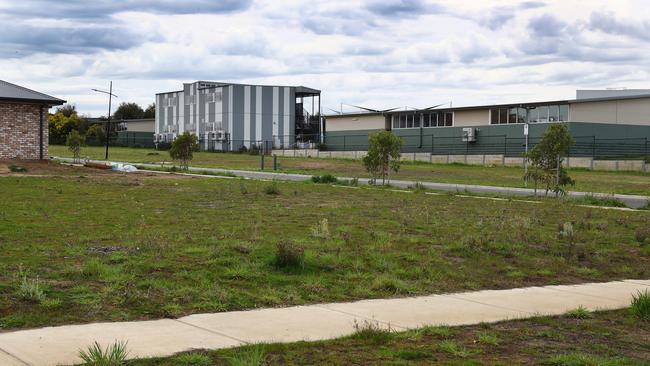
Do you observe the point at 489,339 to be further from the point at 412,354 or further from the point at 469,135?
the point at 469,135

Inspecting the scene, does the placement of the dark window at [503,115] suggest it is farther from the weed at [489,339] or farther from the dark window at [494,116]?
the weed at [489,339]

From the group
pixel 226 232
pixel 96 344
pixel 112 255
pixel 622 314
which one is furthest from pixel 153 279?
pixel 622 314

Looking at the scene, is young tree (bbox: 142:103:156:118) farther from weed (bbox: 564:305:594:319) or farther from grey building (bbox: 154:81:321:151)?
weed (bbox: 564:305:594:319)

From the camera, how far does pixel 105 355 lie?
5984 mm

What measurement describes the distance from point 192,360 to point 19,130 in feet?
118

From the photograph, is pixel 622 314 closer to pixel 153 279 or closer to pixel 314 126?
pixel 153 279

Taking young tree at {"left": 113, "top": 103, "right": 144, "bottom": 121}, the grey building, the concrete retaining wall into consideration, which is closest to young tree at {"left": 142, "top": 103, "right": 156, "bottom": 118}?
young tree at {"left": 113, "top": 103, "right": 144, "bottom": 121}

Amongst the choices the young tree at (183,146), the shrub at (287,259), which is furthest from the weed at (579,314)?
the young tree at (183,146)

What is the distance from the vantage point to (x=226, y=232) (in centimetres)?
1386

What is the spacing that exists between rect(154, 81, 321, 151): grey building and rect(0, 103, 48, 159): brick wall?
47.8 meters

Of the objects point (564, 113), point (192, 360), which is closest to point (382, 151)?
point (192, 360)

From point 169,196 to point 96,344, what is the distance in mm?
16367

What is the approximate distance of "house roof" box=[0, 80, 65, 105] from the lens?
38.5 metres

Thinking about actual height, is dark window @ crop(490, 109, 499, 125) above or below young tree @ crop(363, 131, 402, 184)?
above
